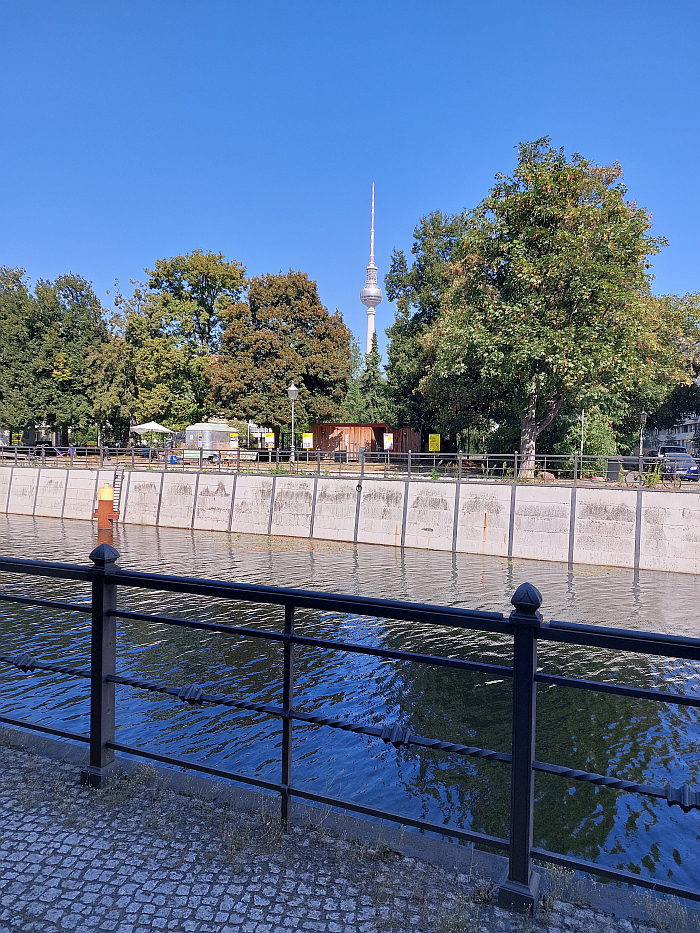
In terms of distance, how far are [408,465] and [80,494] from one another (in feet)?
63.0

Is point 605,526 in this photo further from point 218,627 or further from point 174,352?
point 174,352

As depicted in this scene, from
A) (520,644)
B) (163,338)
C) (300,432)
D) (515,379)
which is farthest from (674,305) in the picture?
(520,644)

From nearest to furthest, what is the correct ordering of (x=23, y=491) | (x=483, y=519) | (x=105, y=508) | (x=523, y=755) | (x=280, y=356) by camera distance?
(x=523, y=755) < (x=483, y=519) < (x=105, y=508) < (x=23, y=491) < (x=280, y=356)

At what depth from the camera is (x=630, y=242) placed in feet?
83.9

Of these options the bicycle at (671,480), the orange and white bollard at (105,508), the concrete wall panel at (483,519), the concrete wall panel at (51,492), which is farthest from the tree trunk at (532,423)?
the concrete wall panel at (51,492)

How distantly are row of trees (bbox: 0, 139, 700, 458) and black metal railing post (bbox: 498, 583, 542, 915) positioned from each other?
23.3m

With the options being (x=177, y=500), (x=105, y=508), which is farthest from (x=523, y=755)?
(x=105, y=508)

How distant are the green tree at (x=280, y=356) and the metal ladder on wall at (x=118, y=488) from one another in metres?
10.9

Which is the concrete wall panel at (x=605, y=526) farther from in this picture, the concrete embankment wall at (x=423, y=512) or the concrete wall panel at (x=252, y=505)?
the concrete wall panel at (x=252, y=505)

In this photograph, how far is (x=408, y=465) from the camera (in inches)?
1076

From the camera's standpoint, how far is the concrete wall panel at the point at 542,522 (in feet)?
76.1

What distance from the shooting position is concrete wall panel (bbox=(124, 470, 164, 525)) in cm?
3259

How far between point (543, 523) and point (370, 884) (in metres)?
22.0

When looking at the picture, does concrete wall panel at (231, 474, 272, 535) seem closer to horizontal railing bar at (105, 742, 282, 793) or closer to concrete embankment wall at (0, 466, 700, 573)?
concrete embankment wall at (0, 466, 700, 573)
